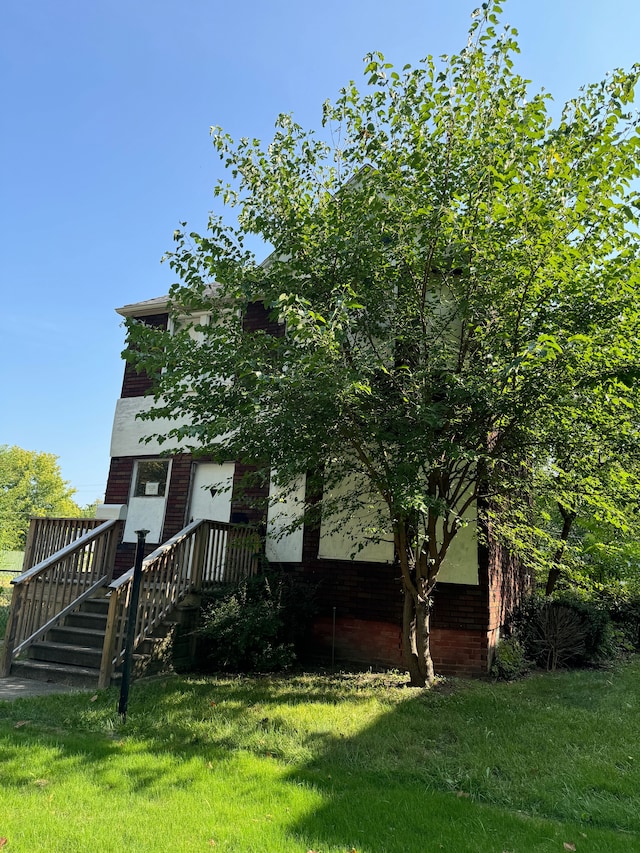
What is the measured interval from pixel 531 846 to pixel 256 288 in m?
6.01

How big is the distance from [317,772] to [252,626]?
137 inches

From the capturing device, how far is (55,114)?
9430 mm

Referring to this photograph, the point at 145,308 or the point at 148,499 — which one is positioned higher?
the point at 145,308

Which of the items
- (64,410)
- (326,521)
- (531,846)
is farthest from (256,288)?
(64,410)

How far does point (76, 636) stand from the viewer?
820 cm

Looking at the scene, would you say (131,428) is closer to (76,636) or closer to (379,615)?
(76,636)

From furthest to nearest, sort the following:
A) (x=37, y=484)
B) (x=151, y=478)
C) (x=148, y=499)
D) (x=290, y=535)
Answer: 1. (x=37, y=484)
2. (x=151, y=478)
3. (x=148, y=499)
4. (x=290, y=535)

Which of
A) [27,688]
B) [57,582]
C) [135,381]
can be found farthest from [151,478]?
[27,688]

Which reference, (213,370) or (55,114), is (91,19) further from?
(213,370)

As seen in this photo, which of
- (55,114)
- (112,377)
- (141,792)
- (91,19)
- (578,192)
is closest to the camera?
(141,792)

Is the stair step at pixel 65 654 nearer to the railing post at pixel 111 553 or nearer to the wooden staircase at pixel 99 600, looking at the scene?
the wooden staircase at pixel 99 600

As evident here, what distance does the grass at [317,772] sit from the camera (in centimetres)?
332

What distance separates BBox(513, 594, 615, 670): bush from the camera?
9625mm

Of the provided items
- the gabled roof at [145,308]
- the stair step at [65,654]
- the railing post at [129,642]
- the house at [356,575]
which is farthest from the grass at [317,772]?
the gabled roof at [145,308]
